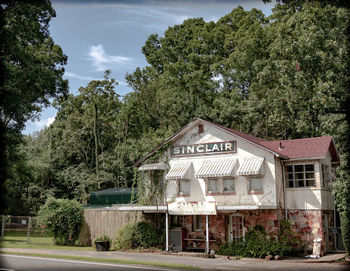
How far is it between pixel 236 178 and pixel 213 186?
154 cm

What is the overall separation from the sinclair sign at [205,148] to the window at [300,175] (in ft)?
11.6

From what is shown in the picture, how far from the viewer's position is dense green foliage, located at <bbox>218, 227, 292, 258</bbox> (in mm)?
19812

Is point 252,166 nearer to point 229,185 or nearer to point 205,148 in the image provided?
point 229,185

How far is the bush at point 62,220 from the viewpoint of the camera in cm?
2564

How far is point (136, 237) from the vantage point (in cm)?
2308

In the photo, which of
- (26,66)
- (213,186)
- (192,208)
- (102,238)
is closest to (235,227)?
(213,186)

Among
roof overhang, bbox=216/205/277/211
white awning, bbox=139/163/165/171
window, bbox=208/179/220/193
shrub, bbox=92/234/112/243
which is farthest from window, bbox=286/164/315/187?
shrub, bbox=92/234/112/243

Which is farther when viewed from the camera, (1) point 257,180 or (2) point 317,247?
(1) point 257,180

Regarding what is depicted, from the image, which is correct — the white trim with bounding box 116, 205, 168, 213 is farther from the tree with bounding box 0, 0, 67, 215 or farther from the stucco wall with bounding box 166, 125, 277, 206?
the tree with bounding box 0, 0, 67, 215

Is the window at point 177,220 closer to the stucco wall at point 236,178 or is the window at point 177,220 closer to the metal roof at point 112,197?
the stucco wall at point 236,178

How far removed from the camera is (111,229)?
25062mm

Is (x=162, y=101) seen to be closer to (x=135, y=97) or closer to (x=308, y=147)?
(x=135, y=97)

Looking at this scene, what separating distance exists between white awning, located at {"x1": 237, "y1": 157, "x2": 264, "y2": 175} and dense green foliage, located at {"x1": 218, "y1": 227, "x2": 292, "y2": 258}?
313 centimetres

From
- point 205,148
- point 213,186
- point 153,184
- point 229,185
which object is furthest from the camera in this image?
point 153,184
